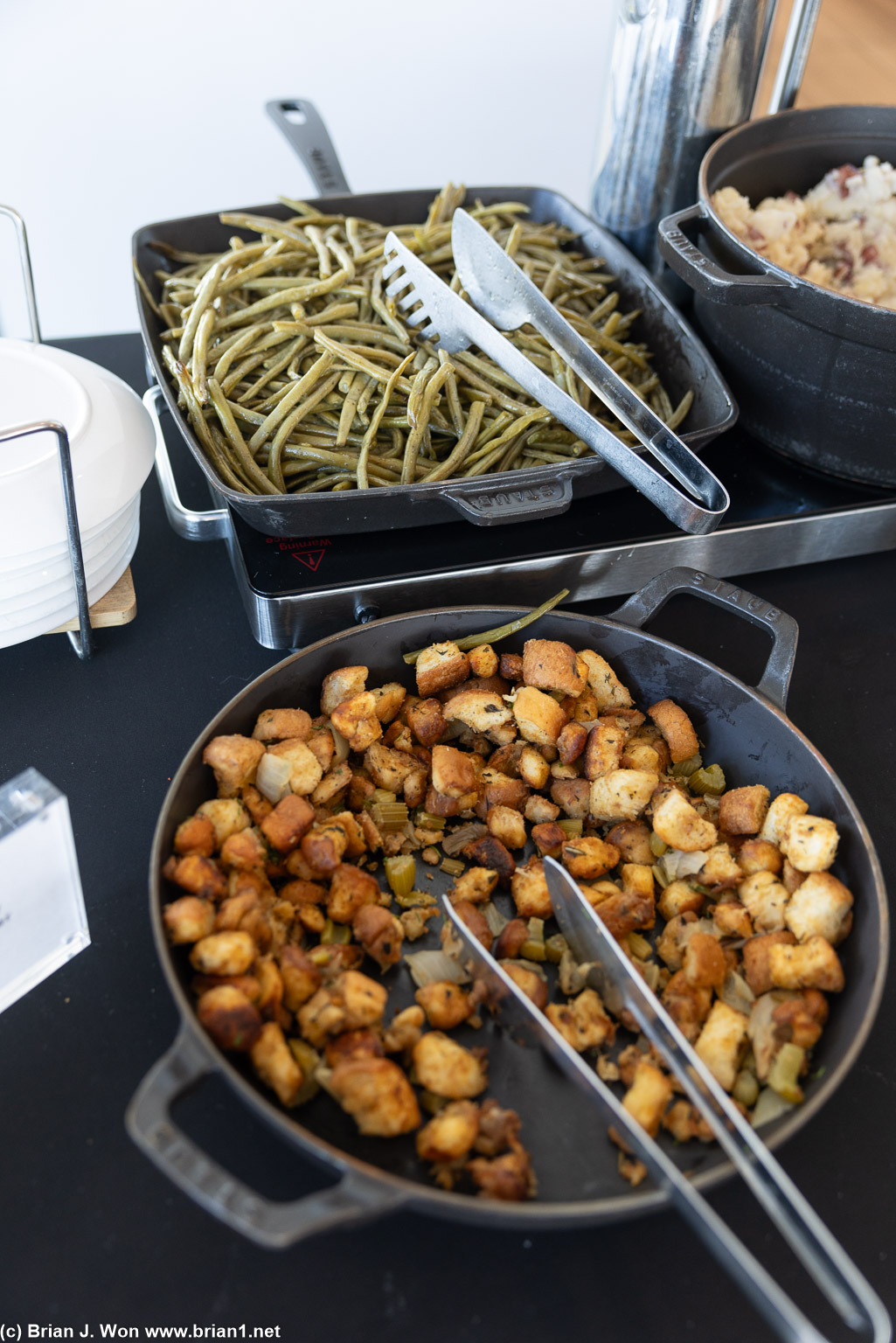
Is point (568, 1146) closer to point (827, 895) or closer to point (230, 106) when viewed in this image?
point (827, 895)

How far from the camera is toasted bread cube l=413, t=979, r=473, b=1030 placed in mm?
1056

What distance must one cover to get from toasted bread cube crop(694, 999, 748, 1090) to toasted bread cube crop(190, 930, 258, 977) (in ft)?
1.59

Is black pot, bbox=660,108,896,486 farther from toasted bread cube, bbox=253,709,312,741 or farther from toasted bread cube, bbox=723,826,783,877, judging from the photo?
toasted bread cube, bbox=253,709,312,741

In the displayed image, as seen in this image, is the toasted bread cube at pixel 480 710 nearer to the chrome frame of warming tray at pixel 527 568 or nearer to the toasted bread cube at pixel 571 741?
the toasted bread cube at pixel 571 741

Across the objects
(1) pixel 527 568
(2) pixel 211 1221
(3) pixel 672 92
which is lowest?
(2) pixel 211 1221

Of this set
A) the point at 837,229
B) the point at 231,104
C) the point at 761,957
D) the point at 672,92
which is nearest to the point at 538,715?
the point at 761,957

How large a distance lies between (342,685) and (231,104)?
8.51ft

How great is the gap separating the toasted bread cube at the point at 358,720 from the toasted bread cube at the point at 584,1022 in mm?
408

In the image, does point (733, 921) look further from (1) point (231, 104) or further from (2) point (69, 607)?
(1) point (231, 104)

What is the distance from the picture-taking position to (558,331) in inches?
58.9

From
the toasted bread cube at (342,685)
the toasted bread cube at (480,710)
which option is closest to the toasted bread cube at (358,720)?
the toasted bread cube at (342,685)

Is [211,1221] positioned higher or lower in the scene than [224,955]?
lower

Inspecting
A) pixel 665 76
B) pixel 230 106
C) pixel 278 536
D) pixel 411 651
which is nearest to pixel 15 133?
pixel 230 106

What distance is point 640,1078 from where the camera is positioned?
3.23 ft
